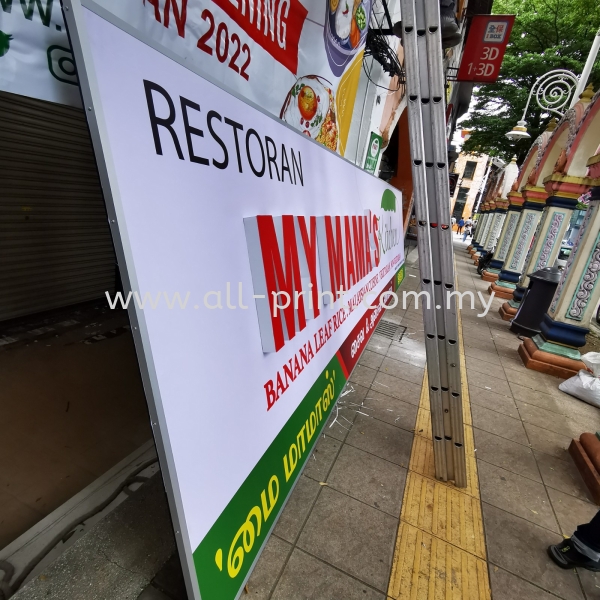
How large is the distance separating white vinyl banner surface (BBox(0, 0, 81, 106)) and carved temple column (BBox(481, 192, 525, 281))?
1199cm

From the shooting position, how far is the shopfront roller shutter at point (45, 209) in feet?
14.9

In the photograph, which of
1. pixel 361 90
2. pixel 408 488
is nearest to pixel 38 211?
pixel 361 90

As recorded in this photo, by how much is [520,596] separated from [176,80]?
298cm

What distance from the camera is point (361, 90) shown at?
4.46 m

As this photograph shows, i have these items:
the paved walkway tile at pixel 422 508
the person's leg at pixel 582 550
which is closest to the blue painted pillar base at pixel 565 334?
the paved walkway tile at pixel 422 508

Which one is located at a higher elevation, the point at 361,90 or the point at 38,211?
the point at 361,90

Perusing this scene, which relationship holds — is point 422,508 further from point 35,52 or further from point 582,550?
point 35,52

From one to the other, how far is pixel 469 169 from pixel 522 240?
3640cm

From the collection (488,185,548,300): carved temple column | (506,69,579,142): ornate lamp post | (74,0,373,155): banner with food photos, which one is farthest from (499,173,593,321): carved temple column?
(74,0,373,155): banner with food photos

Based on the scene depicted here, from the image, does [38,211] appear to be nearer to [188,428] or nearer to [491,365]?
[188,428]

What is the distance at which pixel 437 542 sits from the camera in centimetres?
218

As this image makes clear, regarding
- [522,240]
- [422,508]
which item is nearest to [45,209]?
[422,508]

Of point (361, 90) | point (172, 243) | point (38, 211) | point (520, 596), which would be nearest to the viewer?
point (172, 243)

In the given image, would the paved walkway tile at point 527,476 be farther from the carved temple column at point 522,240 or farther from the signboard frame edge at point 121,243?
the carved temple column at point 522,240
